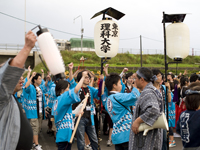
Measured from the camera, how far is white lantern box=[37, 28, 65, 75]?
205cm

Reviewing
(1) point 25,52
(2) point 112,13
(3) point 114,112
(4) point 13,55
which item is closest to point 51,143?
(3) point 114,112

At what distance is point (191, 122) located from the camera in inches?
116

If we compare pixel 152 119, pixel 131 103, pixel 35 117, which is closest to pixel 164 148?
pixel 131 103

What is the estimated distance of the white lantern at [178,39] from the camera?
18.1 feet

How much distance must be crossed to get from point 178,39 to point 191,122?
10.1 ft

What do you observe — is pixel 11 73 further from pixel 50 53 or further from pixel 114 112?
pixel 114 112

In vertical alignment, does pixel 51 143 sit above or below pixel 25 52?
below

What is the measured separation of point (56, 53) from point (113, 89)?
7.88 feet

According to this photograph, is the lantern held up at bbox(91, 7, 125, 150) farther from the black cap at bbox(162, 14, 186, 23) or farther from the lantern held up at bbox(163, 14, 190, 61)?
the lantern held up at bbox(163, 14, 190, 61)

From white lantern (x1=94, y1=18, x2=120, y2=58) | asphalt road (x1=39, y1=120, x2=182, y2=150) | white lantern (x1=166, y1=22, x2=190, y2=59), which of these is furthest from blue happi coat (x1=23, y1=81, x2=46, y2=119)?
white lantern (x1=166, y1=22, x2=190, y2=59)

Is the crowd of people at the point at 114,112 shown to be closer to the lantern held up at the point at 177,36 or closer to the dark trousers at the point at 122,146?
the dark trousers at the point at 122,146

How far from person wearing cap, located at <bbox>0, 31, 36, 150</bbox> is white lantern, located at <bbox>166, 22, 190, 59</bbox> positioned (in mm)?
4360

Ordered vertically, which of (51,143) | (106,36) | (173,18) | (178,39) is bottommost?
(51,143)

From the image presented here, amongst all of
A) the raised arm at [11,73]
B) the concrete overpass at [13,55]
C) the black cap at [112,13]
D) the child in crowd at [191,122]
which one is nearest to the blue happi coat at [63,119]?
the child in crowd at [191,122]
